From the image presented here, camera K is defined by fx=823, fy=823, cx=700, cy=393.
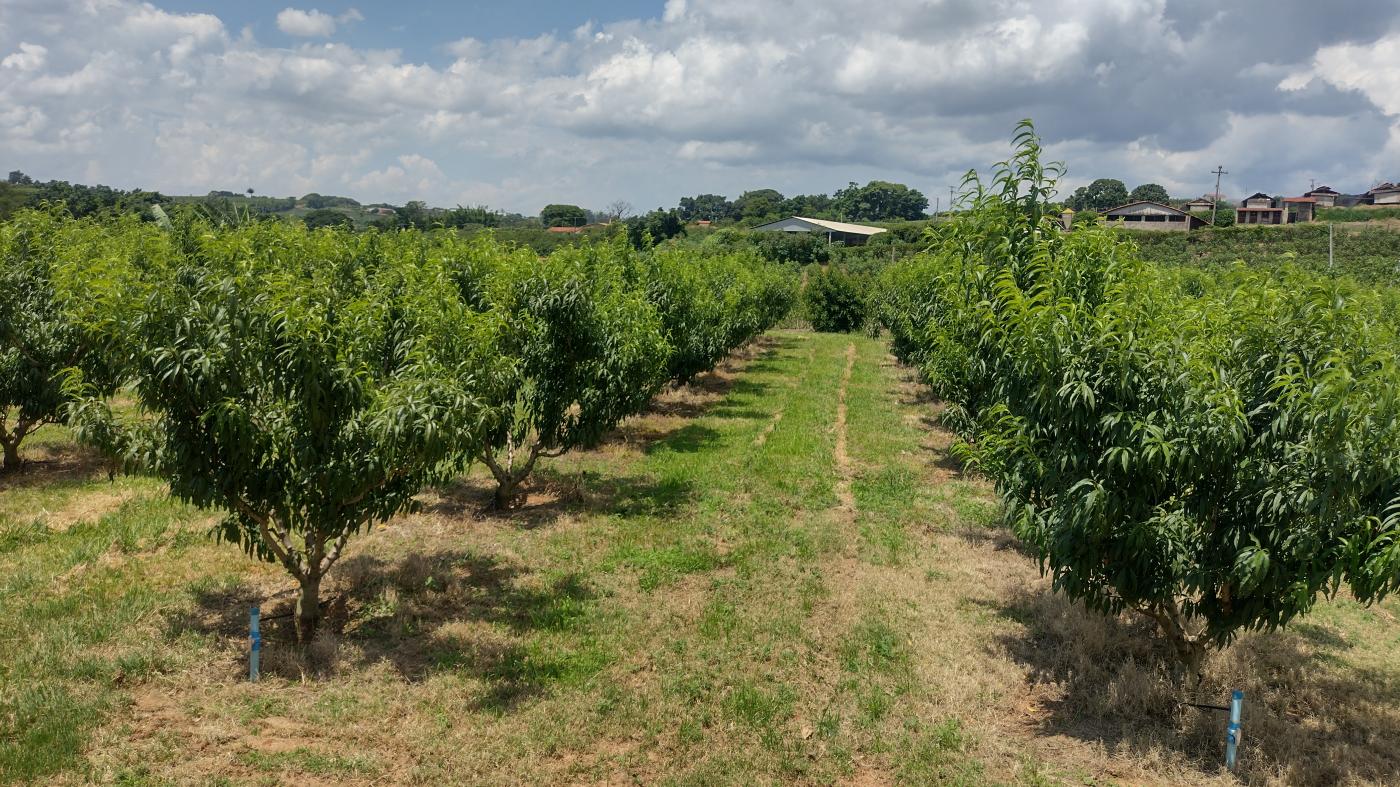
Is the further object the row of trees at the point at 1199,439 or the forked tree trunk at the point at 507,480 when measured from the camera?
the forked tree trunk at the point at 507,480

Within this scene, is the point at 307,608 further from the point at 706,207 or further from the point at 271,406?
the point at 706,207

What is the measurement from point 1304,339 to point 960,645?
435 centimetres

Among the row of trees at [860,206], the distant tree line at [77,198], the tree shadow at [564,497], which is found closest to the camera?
the tree shadow at [564,497]

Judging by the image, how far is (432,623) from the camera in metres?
8.82

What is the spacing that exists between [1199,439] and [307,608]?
8.07 metres

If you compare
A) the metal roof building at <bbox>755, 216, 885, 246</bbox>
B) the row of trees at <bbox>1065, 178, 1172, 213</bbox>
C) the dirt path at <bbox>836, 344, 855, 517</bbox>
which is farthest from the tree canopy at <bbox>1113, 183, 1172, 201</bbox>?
the dirt path at <bbox>836, 344, 855, 517</bbox>

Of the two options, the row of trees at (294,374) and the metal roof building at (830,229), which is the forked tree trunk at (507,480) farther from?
the metal roof building at (830,229)

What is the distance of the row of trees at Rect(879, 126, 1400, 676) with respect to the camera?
5562mm

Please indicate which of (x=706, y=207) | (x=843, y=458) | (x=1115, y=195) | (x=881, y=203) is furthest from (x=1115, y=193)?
(x=843, y=458)

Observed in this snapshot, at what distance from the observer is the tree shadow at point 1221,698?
6.49 metres

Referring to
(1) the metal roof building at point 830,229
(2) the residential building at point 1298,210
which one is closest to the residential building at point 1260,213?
(2) the residential building at point 1298,210

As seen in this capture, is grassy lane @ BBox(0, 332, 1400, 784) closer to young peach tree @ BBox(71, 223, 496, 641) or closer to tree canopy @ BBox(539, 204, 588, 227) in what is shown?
young peach tree @ BBox(71, 223, 496, 641)

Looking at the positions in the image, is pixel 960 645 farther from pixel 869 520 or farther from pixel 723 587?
pixel 869 520

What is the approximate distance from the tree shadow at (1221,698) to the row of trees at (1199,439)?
1.74 feet
